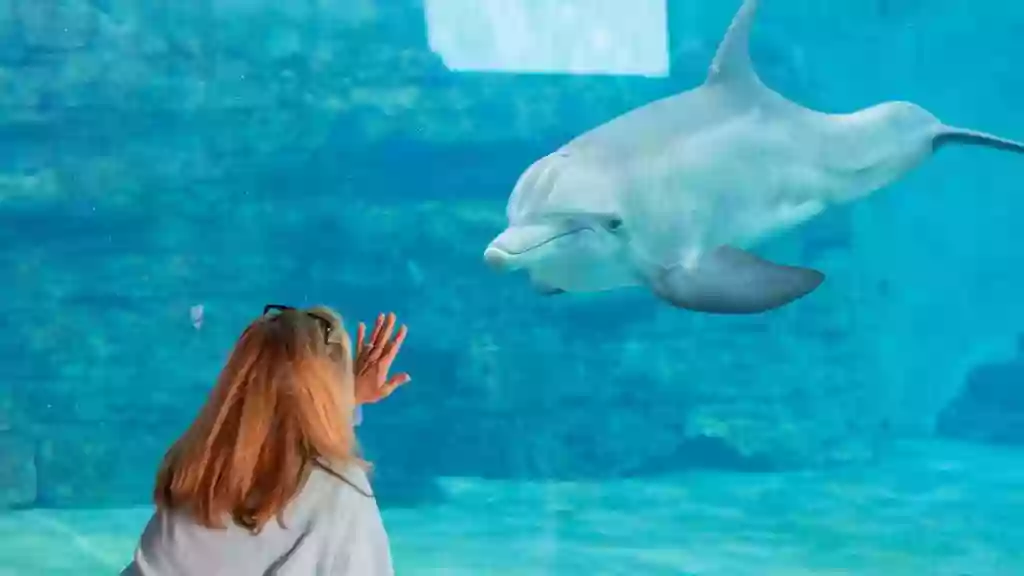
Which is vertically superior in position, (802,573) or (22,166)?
(22,166)

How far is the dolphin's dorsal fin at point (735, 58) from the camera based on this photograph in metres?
4.54

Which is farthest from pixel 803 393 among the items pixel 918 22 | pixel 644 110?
pixel 918 22

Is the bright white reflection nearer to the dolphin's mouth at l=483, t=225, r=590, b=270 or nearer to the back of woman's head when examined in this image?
the dolphin's mouth at l=483, t=225, r=590, b=270

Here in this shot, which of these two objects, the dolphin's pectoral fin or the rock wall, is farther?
the rock wall

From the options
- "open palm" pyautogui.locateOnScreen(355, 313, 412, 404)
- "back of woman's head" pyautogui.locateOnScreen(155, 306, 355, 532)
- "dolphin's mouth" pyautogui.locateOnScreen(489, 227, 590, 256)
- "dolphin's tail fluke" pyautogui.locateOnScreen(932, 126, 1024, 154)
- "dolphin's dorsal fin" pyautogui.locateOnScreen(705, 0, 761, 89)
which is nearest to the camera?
"back of woman's head" pyautogui.locateOnScreen(155, 306, 355, 532)

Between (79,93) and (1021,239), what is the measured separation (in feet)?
12.8

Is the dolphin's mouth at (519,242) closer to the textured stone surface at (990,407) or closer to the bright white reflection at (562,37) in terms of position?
the bright white reflection at (562,37)

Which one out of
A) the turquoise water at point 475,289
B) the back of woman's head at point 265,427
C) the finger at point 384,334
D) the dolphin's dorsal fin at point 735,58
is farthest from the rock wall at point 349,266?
the back of woman's head at point 265,427

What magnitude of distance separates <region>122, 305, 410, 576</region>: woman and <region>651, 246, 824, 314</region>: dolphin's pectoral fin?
2.54m

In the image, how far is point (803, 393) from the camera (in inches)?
183

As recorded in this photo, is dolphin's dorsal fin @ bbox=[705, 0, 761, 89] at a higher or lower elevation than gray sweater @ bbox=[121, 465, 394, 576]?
higher

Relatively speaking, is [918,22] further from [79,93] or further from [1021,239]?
[79,93]

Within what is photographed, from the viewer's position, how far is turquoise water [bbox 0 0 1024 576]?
460 centimetres

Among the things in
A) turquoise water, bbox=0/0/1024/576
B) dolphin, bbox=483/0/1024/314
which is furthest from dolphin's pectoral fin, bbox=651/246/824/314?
turquoise water, bbox=0/0/1024/576
